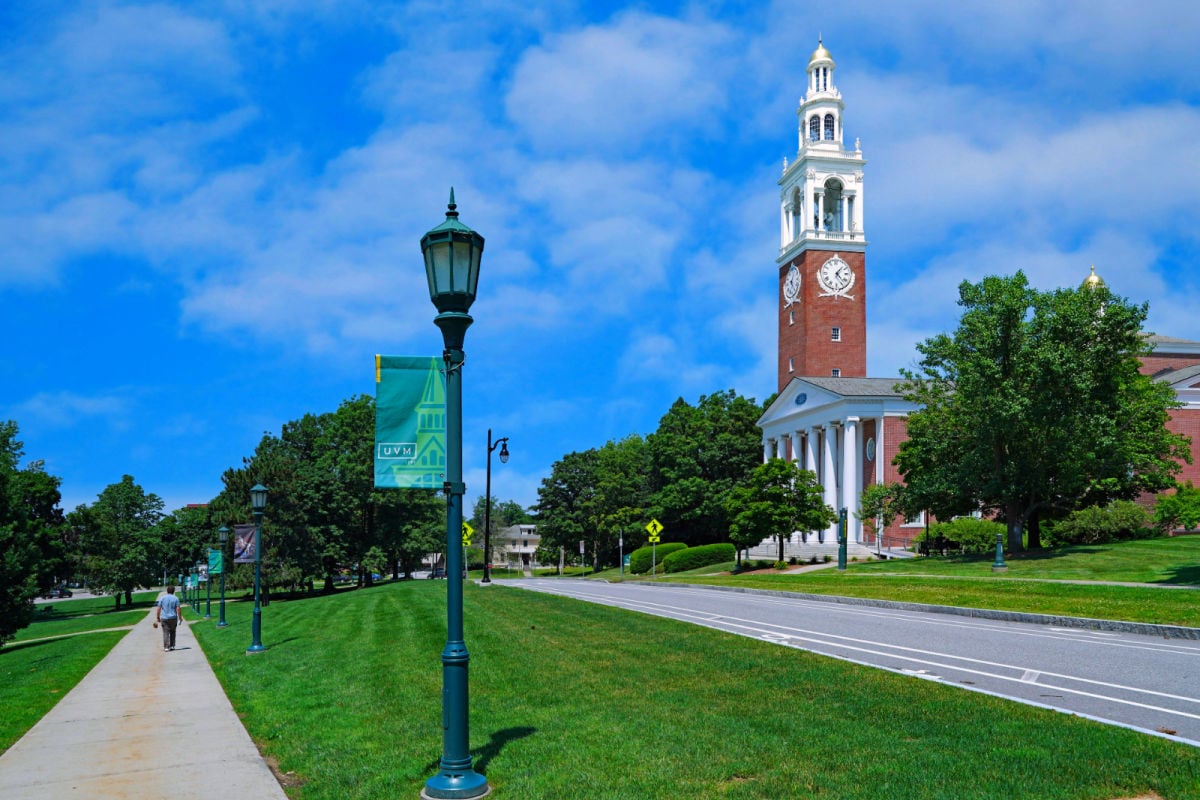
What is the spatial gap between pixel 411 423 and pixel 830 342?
238 feet

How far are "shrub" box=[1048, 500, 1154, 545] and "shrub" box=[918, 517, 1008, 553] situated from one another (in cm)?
637

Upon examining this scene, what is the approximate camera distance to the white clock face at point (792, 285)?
260 ft

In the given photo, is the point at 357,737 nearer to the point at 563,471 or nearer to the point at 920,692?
the point at 920,692

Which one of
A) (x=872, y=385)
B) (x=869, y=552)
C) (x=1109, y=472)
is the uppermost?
(x=872, y=385)

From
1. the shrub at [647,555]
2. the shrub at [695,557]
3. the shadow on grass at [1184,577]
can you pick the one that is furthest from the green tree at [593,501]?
the shadow on grass at [1184,577]

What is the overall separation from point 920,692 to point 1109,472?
39148mm

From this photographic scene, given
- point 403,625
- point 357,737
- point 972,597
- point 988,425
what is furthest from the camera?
point 988,425

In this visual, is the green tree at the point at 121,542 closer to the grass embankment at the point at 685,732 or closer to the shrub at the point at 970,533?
the shrub at the point at 970,533

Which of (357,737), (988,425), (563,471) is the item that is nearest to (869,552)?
(988,425)

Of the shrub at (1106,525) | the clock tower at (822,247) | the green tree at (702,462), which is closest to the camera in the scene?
the shrub at (1106,525)

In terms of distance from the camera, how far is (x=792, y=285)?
80.2m

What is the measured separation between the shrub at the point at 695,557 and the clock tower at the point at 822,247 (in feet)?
68.7

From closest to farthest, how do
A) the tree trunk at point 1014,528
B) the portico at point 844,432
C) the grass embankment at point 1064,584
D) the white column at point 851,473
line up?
the grass embankment at point 1064,584 → the tree trunk at point 1014,528 → the portico at point 844,432 → the white column at point 851,473

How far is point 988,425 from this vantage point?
38.1 metres
